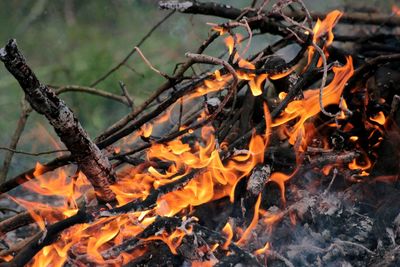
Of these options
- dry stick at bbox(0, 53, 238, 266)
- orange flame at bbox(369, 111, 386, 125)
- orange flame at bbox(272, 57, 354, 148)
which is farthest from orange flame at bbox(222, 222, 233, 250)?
orange flame at bbox(369, 111, 386, 125)

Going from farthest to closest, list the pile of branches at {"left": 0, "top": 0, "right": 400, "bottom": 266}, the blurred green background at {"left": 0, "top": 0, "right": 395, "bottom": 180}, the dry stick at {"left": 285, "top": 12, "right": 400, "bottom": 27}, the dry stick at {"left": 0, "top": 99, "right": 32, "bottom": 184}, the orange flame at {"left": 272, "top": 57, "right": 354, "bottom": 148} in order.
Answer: the blurred green background at {"left": 0, "top": 0, "right": 395, "bottom": 180}
the dry stick at {"left": 285, "top": 12, "right": 400, "bottom": 27}
the dry stick at {"left": 0, "top": 99, "right": 32, "bottom": 184}
the orange flame at {"left": 272, "top": 57, "right": 354, "bottom": 148}
the pile of branches at {"left": 0, "top": 0, "right": 400, "bottom": 266}

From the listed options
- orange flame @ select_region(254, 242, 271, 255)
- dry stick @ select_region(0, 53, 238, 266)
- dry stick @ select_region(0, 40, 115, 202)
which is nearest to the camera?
dry stick @ select_region(0, 40, 115, 202)

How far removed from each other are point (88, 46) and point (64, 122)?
14.4 feet

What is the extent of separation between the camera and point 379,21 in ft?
9.87

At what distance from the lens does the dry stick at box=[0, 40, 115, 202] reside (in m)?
1.41

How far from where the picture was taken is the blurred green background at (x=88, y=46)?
16.5ft

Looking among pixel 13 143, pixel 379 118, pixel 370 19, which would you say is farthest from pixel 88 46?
pixel 379 118

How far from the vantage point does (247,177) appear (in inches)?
82.6

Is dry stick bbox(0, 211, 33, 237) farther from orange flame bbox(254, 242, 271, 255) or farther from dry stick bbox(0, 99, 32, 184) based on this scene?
orange flame bbox(254, 242, 271, 255)

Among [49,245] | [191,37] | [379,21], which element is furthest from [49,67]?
[49,245]

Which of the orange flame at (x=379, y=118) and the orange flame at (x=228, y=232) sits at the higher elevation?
the orange flame at (x=228, y=232)

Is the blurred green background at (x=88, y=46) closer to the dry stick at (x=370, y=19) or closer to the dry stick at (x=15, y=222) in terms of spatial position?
the dry stick at (x=370, y=19)

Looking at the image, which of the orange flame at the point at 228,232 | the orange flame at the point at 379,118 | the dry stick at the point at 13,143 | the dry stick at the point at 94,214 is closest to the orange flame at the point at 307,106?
the orange flame at the point at 379,118

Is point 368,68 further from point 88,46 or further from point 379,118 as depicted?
point 88,46
